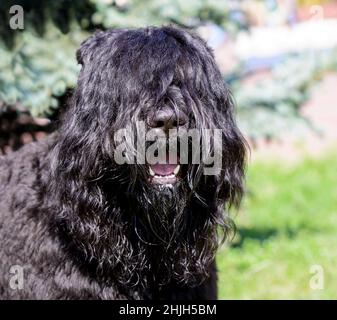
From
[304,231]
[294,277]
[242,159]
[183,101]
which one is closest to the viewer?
[183,101]

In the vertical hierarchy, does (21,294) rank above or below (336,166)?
below

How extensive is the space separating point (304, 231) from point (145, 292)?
4638 millimetres

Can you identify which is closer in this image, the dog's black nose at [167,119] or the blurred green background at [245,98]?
the dog's black nose at [167,119]

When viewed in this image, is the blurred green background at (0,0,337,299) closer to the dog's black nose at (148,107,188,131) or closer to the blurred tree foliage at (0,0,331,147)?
the blurred tree foliage at (0,0,331,147)

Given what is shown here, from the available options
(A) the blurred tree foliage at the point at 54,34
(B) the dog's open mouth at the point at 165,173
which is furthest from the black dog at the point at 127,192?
(A) the blurred tree foliage at the point at 54,34

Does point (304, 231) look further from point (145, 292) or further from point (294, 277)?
point (145, 292)

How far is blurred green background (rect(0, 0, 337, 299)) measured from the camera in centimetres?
591

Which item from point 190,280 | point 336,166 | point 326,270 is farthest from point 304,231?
point 190,280

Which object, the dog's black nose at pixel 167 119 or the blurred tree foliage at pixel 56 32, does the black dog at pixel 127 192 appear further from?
→ the blurred tree foliage at pixel 56 32

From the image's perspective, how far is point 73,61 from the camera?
596cm

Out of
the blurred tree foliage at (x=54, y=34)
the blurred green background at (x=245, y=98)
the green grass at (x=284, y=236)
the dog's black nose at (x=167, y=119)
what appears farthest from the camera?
the green grass at (x=284, y=236)

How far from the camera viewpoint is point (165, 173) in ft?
12.0

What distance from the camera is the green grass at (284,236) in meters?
6.20

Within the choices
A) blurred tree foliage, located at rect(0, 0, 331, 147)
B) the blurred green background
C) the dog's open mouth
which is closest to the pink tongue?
the dog's open mouth
